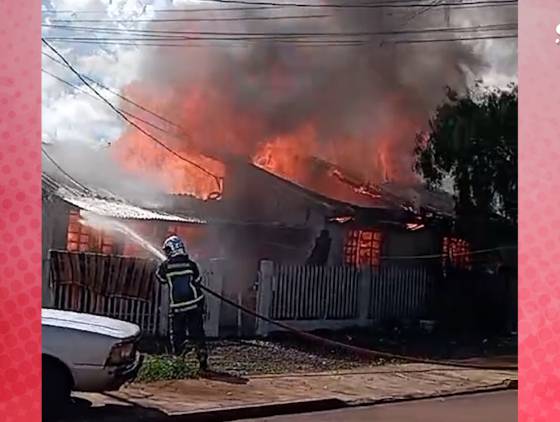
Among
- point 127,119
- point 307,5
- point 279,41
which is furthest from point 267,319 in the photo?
point 307,5

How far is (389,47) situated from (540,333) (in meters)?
0.96

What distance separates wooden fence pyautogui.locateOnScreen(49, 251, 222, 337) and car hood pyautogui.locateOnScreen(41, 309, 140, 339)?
0.05 feet

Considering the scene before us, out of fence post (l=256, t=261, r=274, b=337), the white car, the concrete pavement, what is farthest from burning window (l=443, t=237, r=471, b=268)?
the white car

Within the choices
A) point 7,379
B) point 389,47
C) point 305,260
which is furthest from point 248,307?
point 389,47

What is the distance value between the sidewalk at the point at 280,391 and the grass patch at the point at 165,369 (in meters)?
0.02

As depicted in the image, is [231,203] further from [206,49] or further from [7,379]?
[7,379]

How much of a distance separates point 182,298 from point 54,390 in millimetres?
418

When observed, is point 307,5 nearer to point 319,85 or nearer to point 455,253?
point 319,85

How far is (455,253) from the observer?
2.44 m

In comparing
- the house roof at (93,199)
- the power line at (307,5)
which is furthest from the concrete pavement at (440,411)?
the power line at (307,5)

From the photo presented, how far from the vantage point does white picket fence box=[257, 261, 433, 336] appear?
2.28m

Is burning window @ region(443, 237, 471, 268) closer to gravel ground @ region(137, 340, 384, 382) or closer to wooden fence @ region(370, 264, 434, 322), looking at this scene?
wooden fence @ region(370, 264, 434, 322)

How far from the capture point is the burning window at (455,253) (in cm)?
243

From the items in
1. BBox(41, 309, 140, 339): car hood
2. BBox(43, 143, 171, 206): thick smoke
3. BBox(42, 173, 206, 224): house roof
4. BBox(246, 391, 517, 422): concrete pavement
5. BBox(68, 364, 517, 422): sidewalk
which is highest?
BBox(43, 143, 171, 206): thick smoke
